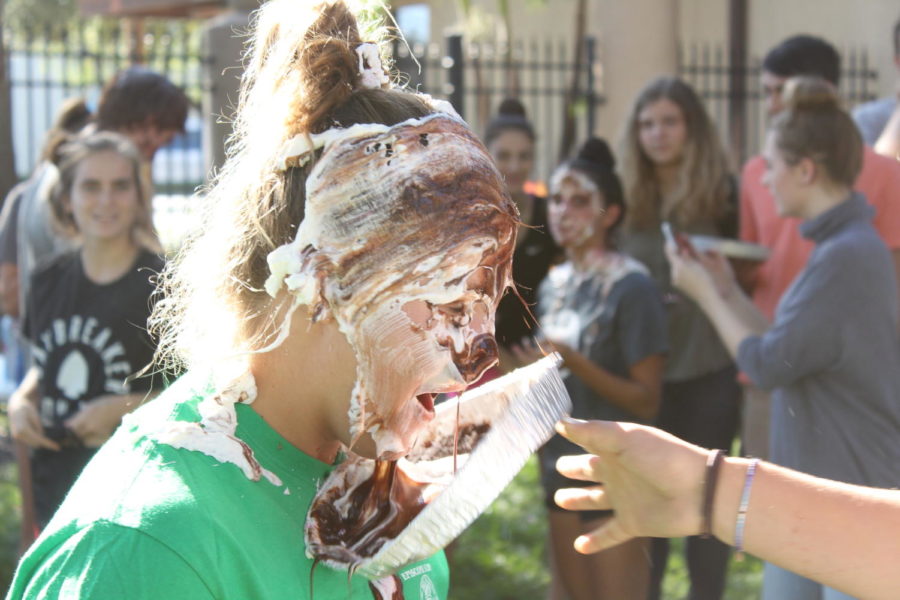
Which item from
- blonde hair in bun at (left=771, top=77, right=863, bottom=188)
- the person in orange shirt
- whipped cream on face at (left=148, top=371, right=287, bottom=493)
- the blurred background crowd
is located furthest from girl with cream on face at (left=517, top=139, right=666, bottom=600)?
whipped cream on face at (left=148, top=371, right=287, bottom=493)

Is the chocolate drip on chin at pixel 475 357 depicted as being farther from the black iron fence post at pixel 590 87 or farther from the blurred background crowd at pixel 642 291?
the black iron fence post at pixel 590 87

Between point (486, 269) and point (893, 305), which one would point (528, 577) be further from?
point (486, 269)

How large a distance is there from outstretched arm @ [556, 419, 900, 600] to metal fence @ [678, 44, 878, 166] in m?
7.94

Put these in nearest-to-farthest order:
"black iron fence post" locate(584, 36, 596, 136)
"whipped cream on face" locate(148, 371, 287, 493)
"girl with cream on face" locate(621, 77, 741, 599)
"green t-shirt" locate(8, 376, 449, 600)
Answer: "green t-shirt" locate(8, 376, 449, 600) < "whipped cream on face" locate(148, 371, 287, 493) < "girl with cream on face" locate(621, 77, 741, 599) < "black iron fence post" locate(584, 36, 596, 136)

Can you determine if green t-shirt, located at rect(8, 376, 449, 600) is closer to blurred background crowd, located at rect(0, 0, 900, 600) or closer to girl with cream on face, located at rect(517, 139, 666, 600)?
blurred background crowd, located at rect(0, 0, 900, 600)

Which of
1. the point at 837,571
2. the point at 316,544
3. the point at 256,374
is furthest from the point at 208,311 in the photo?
the point at 837,571

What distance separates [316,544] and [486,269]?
460 millimetres

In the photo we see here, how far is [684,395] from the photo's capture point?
426cm

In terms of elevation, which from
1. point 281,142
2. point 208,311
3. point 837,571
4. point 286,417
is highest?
point 281,142

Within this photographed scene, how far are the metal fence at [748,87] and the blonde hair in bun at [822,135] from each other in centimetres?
565

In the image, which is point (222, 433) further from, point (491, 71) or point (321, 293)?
point (491, 71)

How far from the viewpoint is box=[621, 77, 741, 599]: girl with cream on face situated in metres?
4.24

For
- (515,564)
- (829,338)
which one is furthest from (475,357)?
(515,564)

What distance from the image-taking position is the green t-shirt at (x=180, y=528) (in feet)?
4.10
